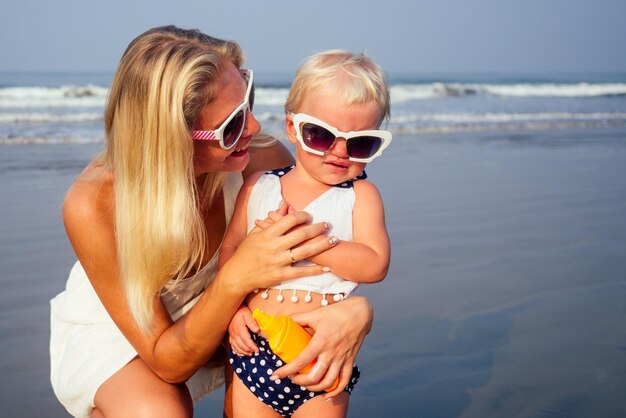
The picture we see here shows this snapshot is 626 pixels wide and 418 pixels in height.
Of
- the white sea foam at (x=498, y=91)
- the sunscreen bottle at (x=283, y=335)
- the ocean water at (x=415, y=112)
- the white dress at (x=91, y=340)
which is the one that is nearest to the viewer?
the sunscreen bottle at (x=283, y=335)

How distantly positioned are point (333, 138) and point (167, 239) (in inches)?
26.2

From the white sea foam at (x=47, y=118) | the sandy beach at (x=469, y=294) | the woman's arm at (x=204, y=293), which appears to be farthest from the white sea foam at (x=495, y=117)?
the woman's arm at (x=204, y=293)

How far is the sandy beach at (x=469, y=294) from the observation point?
3402mm

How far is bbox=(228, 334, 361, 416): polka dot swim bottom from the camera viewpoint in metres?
2.46

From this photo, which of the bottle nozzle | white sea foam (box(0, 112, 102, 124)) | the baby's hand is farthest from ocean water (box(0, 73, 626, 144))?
the bottle nozzle

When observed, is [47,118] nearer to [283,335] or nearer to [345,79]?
[345,79]

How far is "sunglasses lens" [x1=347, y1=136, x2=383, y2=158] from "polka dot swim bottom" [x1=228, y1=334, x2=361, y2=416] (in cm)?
71

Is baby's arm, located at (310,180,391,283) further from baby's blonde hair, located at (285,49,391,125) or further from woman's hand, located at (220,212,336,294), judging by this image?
baby's blonde hair, located at (285,49,391,125)

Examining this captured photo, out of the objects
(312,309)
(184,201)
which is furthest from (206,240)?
(312,309)

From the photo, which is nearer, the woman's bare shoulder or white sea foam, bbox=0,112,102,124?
the woman's bare shoulder

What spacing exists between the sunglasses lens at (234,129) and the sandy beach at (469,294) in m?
1.44

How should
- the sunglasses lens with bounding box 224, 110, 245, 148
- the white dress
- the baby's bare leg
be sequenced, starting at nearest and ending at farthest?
the baby's bare leg → the sunglasses lens with bounding box 224, 110, 245, 148 → the white dress

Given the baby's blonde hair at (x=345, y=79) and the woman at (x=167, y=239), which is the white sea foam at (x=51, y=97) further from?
the baby's blonde hair at (x=345, y=79)

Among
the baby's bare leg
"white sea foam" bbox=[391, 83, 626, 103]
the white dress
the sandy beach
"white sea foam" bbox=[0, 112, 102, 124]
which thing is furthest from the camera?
"white sea foam" bbox=[391, 83, 626, 103]
